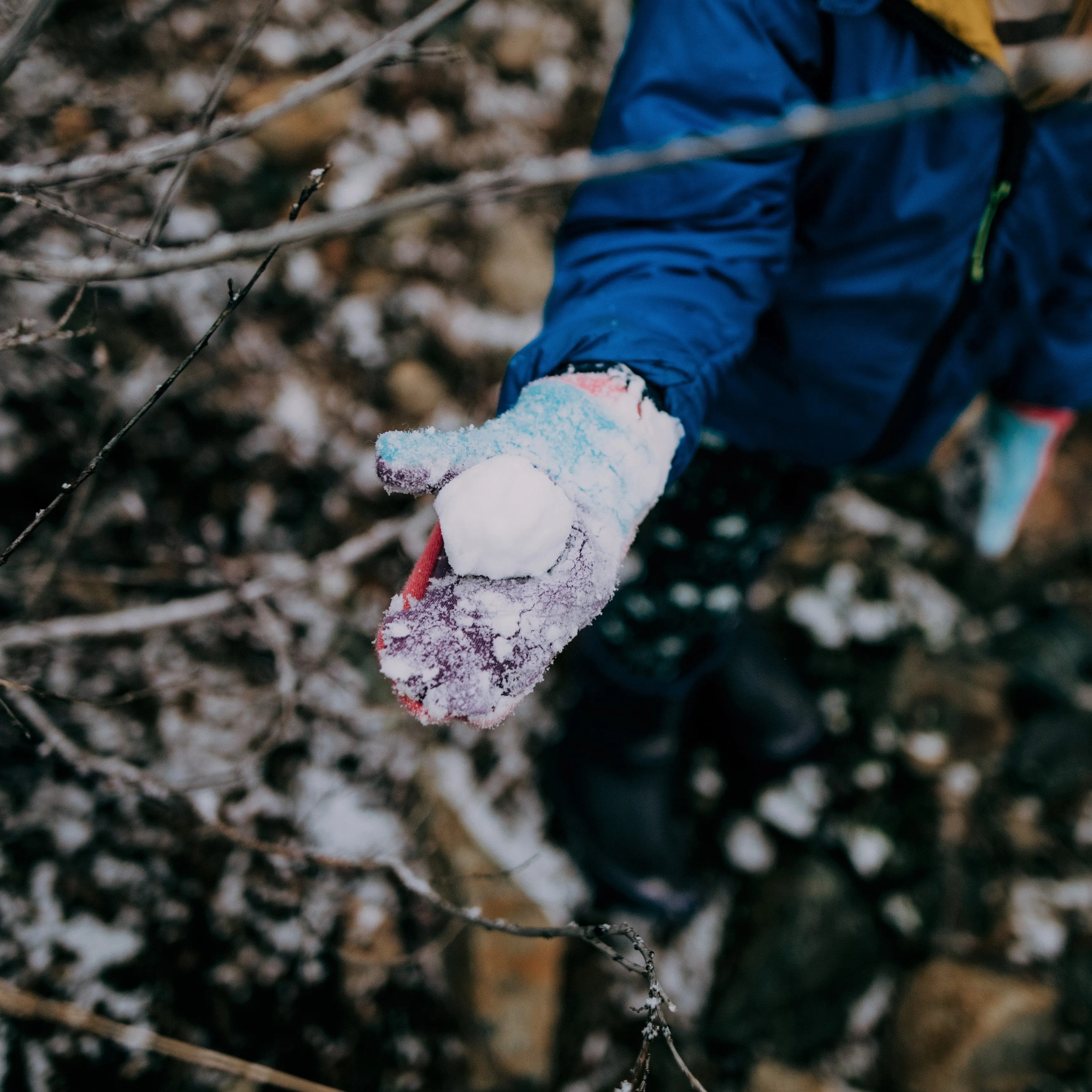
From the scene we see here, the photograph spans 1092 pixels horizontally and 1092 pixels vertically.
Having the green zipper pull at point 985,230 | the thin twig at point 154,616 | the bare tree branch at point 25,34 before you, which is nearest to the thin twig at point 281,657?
the thin twig at point 154,616

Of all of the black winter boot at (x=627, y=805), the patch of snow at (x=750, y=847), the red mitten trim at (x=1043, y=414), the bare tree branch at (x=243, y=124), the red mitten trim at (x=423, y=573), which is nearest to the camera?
the bare tree branch at (x=243, y=124)

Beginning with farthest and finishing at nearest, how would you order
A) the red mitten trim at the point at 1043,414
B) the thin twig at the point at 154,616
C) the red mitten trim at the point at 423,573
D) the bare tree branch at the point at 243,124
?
1. the red mitten trim at the point at 1043,414
2. the thin twig at the point at 154,616
3. the red mitten trim at the point at 423,573
4. the bare tree branch at the point at 243,124

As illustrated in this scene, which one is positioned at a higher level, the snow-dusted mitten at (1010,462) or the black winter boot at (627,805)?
the snow-dusted mitten at (1010,462)

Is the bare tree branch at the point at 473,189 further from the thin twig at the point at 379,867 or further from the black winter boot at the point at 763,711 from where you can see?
the black winter boot at the point at 763,711

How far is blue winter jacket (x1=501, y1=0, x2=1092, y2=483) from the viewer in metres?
1.01

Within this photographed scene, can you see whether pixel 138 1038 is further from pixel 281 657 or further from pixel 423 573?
pixel 423 573

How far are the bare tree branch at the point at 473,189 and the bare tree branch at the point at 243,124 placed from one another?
101 mm

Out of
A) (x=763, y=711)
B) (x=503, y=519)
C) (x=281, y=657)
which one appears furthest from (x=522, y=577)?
(x=763, y=711)

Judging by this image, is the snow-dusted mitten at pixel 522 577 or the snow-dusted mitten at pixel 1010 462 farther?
the snow-dusted mitten at pixel 1010 462

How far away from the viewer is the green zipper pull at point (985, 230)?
1.19 m

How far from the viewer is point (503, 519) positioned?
0.81 metres

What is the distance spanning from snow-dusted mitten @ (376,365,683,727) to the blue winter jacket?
0.27 feet

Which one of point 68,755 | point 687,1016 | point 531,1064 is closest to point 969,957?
point 687,1016

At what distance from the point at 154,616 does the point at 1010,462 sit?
2.23 m
